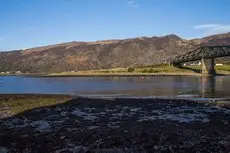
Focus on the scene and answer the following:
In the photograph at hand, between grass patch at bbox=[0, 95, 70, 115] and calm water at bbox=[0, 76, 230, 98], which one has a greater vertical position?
grass patch at bbox=[0, 95, 70, 115]

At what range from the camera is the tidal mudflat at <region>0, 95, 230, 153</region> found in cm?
2244

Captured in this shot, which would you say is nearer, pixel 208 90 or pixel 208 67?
pixel 208 90

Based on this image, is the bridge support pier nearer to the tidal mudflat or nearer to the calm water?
the calm water

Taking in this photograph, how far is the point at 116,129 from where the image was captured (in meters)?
28.1

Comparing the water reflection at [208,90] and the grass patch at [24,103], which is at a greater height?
the grass patch at [24,103]

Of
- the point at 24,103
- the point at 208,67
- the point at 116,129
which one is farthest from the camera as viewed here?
the point at 208,67

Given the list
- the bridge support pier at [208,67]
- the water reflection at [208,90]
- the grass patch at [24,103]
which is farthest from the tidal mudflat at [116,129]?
the bridge support pier at [208,67]

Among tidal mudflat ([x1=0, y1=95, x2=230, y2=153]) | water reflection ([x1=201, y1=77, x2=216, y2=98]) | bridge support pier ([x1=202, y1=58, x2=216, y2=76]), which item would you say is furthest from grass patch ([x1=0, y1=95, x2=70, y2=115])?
bridge support pier ([x1=202, y1=58, x2=216, y2=76])

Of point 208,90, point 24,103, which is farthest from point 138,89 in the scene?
point 24,103

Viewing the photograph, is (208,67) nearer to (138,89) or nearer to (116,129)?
(138,89)

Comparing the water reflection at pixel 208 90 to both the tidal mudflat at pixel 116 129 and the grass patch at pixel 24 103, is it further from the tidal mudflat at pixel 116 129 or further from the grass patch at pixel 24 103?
the grass patch at pixel 24 103

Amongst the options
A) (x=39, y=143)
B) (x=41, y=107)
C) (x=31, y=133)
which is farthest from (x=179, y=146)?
(x=41, y=107)

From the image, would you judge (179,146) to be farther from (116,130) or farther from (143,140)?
(116,130)

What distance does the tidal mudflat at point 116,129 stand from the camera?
22.4 metres
